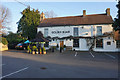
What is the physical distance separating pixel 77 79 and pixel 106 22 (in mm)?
17122

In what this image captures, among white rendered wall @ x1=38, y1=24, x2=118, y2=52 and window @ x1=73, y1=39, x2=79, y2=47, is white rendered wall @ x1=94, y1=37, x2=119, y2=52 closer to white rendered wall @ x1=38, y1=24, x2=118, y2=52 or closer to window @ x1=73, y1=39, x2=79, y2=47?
white rendered wall @ x1=38, y1=24, x2=118, y2=52

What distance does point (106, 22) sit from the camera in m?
18.3

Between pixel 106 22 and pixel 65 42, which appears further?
pixel 65 42

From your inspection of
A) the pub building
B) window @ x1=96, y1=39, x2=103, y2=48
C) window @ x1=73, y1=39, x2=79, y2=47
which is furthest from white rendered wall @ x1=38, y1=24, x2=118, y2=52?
window @ x1=73, y1=39, x2=79, y2=47

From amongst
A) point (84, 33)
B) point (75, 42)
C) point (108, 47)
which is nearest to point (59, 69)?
point (75, 42)

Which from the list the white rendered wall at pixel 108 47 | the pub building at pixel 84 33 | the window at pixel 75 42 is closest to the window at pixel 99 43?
the pub building at pixel 84 33

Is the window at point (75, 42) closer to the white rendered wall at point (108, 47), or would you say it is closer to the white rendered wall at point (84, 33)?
the white rendered wall at point (84, 33)

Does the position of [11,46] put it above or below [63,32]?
below

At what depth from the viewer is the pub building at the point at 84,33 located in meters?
18.1

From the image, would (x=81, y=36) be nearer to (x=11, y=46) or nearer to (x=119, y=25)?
(x=119, y=25)

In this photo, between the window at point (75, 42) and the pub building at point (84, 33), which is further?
the window at point (75, 42)

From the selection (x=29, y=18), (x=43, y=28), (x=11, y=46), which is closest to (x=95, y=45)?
(x=43, y=28)

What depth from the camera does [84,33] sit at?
1931 centimetres

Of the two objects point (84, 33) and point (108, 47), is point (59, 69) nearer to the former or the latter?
point (84, 33)
